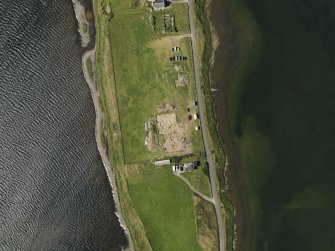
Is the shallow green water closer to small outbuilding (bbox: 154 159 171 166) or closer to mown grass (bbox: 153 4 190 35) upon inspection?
mown grass (bbox: 153 4 190 35)

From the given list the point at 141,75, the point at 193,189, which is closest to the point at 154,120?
the point at 141,75

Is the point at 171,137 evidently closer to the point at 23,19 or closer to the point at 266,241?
the point at 266,241

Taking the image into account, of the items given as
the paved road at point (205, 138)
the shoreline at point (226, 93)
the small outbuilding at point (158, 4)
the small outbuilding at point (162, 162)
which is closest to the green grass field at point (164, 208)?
the small outbuilding at point (162, 162)

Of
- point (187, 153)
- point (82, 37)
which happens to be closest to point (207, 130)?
point (187, 153)

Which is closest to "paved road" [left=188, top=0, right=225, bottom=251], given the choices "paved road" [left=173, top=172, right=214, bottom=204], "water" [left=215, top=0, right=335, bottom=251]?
"paved road" [left=173, top=172, right=214, bottom=204]

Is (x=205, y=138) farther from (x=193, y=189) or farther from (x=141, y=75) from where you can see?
(x=141, y=75)
